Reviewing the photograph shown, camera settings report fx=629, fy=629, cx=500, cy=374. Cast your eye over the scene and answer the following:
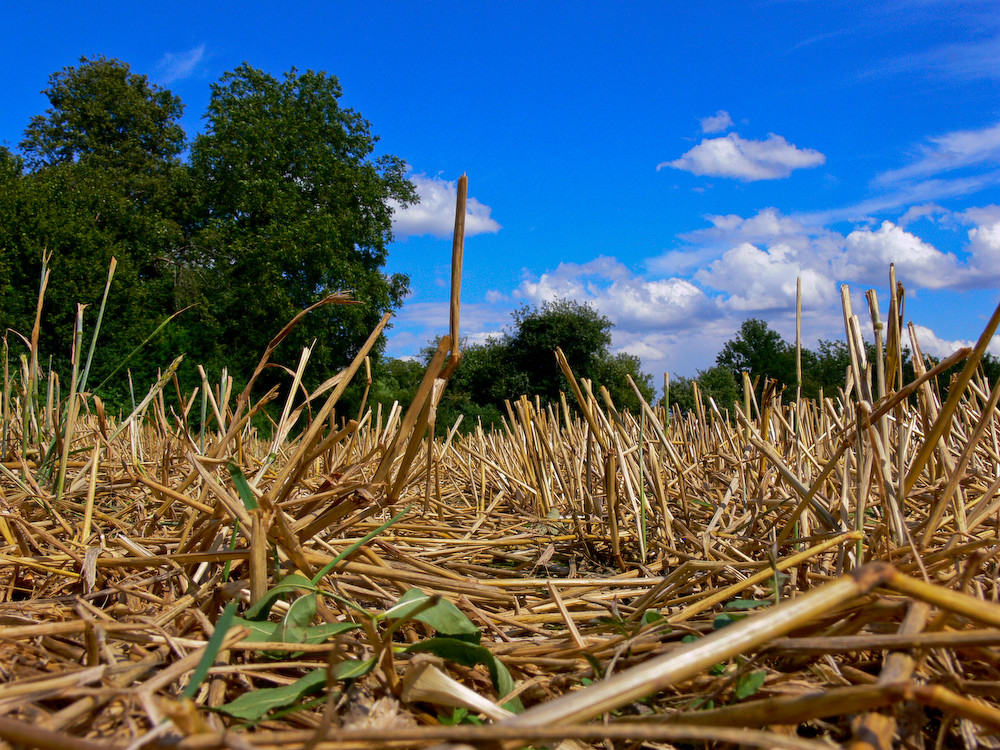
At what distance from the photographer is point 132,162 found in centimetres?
2481

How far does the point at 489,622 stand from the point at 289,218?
22386mm

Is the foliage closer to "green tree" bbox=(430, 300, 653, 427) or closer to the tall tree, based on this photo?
"green tree" bbox=(430, 300, 653, 427)

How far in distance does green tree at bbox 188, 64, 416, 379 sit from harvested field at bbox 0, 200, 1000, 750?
18848mm

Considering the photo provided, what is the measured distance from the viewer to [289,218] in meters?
21.5

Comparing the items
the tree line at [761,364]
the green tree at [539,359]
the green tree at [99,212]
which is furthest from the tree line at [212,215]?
the tree line at [761,364]

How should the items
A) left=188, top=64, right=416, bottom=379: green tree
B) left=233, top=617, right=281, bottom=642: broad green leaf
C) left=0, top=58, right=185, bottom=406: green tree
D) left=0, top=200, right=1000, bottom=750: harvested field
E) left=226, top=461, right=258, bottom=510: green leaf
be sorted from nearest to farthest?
1. left=0, top=200, right=1000, bottom=750: harvested field
2. left=233, top=617, right=281, bottom=642: broad green leaf
3. left=226, top=461, right=258, bottom=510: green leaf
4. left=0, top=58, right=185, bottom=406: green tree
5. left=188, top=64, right=416, bottom=379: green tree

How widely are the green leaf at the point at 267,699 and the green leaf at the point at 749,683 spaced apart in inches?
19.2

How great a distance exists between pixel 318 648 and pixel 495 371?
27.5 metres

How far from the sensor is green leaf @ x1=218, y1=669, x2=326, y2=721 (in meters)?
0.71

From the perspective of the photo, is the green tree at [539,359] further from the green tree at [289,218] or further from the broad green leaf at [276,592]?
the broad green leaf at [276,592]

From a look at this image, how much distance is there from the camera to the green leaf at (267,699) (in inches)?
27.9

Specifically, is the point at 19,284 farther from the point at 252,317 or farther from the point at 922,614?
the point at 922,614

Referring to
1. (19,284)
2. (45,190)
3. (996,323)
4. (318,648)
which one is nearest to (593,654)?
(318,648)

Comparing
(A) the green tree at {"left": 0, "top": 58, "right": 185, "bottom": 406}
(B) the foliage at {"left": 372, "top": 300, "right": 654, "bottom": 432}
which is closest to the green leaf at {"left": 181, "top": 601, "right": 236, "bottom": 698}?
(A) the green tree at {"left": 0, "top": 58, "right": 185, "bottom": 406}
